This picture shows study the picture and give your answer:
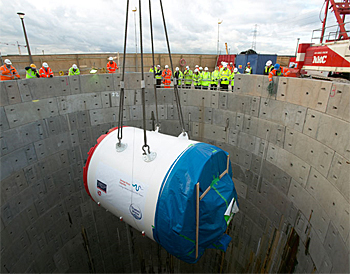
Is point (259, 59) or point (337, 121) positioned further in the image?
point (259, 59)

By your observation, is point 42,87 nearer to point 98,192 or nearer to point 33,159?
point 33,159

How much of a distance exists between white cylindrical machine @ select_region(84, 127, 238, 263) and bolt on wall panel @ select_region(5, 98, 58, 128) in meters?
4.40

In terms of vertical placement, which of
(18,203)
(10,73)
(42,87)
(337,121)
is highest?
(10,73)

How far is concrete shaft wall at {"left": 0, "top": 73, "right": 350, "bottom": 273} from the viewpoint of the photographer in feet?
19.3

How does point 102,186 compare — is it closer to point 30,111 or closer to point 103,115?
point 30,111

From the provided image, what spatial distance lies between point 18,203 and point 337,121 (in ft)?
35.1

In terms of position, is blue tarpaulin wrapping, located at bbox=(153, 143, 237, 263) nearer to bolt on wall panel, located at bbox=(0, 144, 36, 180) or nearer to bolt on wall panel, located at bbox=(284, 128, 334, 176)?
bolt on wall panel, located at bbox=(284, 128, 334, 176)

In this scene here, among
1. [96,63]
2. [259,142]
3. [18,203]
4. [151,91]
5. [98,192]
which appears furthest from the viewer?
[96,63]

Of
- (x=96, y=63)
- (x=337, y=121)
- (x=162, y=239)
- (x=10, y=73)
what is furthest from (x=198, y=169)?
(x=96, y=63)

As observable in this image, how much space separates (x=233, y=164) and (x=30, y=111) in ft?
28.6

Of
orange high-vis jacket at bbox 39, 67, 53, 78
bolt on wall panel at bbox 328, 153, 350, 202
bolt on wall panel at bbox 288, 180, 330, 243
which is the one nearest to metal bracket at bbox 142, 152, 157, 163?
bolt on wall panel at bbox 328, 153, 350, 202

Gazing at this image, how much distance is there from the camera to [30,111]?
7508 mm

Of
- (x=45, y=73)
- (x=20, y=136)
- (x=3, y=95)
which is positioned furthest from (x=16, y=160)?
(x=45, y=73)

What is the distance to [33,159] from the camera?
25.6ft
